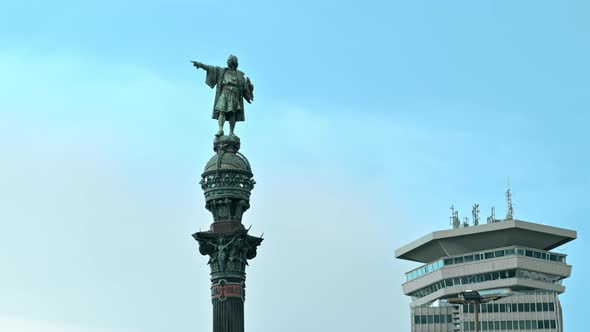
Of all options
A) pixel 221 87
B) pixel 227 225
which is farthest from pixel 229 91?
pixel 227 225

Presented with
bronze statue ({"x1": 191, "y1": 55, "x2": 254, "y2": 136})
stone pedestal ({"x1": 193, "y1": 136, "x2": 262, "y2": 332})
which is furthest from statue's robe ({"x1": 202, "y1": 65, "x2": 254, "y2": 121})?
stone pedestal ({"x1": 193, "y1": 136, "x2": 262, "y2": 332})

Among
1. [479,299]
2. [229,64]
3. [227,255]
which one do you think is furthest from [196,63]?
[479,299]

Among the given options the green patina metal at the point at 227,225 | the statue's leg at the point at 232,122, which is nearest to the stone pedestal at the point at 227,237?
the green patina metal at the point at 227,225

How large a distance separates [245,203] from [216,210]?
236cm

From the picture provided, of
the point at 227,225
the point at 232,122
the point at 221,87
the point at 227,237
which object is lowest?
the point at 227,237

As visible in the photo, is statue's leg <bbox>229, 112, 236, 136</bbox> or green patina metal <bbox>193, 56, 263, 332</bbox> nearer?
green patina metal <bbox>193, 56, 263, 332</bbox>

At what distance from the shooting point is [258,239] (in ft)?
358

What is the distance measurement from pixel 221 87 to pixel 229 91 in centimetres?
92

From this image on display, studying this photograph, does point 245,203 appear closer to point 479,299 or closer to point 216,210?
point 216,210

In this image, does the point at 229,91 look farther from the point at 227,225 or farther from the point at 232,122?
the point at 227,225

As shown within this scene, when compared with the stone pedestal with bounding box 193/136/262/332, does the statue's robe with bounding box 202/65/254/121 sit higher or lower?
higher

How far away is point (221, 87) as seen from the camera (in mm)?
115188

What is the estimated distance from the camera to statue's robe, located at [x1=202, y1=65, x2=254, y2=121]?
4515 inches

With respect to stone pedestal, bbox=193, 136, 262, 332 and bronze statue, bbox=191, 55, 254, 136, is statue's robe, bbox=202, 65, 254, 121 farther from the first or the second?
stone pedestal, bbox=193, 136, 262, 332
